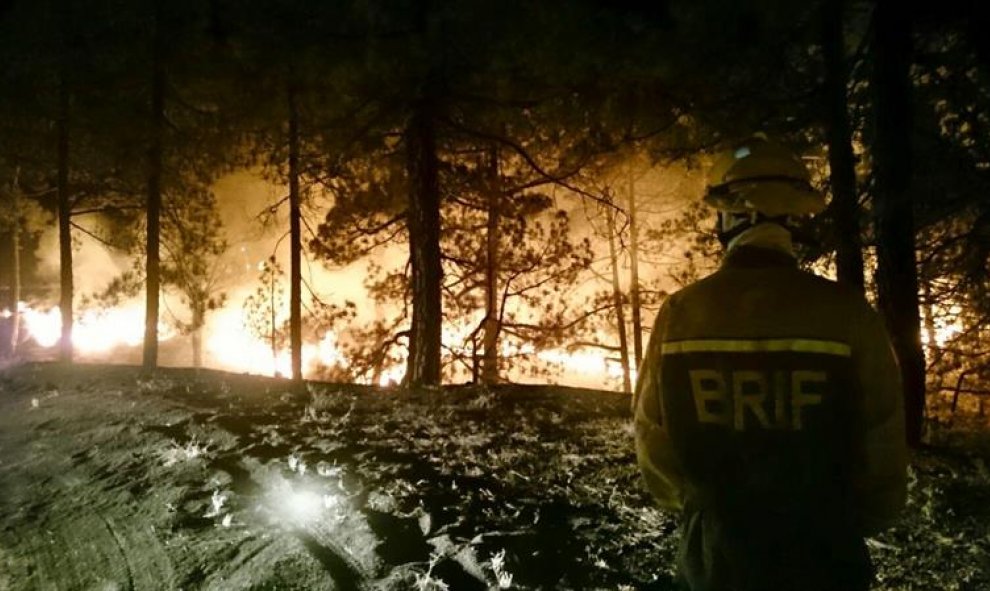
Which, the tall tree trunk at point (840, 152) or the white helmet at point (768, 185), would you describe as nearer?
the white helmet at point (768, 185)

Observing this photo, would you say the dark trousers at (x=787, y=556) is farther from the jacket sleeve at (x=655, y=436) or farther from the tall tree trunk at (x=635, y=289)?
the tall tree trunk at (x=635, y=289)

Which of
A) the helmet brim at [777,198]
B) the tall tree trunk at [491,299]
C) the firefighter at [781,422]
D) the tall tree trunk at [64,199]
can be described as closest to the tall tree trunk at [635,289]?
the tall tree trunk at [491,299]

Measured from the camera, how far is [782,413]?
79.6 inches

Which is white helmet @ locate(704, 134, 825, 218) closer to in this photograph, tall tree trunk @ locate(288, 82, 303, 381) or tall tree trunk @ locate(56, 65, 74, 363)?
tall tree trunk @ locate(288, 82, 303, 381)

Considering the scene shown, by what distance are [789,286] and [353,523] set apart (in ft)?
11.2

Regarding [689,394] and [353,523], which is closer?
[689,394]

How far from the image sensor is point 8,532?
4.67 meters

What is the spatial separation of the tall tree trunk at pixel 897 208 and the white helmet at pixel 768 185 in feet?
17.3

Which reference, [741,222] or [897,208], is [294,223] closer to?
[897,208]

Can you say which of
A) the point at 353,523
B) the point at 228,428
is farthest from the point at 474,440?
the point at 228,428

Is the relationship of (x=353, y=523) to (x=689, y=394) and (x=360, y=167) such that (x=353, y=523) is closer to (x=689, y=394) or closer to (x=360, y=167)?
(x=689, y=394)

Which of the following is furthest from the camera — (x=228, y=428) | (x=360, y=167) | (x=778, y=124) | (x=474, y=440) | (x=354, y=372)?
(x=354, y=372)

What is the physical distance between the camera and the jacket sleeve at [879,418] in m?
2.02

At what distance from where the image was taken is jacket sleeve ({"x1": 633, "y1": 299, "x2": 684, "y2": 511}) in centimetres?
232
